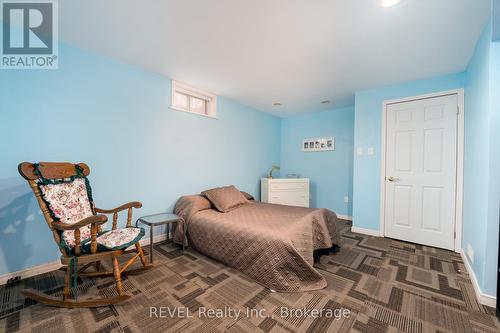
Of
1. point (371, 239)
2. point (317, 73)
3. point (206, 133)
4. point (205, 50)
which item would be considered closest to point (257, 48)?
point (205, 50)

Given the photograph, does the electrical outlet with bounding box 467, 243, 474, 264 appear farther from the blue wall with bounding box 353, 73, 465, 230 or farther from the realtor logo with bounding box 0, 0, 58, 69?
the realtor logo with bounding box 0, 0, 58, 69

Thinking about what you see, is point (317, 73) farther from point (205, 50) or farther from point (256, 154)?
point (256, 154)

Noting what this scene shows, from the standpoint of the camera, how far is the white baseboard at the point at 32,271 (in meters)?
1.79

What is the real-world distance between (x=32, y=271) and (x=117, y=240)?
1.05 m

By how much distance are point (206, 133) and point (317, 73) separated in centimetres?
194

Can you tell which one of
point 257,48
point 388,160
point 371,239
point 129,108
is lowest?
point 371,239

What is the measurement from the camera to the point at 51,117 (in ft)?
6.57

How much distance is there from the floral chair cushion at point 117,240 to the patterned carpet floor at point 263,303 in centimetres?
43

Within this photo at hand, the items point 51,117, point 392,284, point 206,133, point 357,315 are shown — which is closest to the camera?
point 357,315

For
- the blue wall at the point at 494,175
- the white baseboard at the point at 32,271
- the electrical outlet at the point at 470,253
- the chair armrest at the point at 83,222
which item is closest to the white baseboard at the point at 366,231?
the electrical outlet at the point at 470,253

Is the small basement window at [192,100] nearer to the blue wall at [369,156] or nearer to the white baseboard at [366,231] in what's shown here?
the blue wall at [369,156]

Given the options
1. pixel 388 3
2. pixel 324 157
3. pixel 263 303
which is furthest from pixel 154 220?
pixel 324 157

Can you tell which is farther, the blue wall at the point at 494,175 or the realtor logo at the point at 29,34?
the realtor logo at the point at 29,34

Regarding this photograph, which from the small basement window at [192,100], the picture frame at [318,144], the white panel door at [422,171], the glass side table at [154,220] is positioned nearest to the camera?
the glass side table at [154,220]
